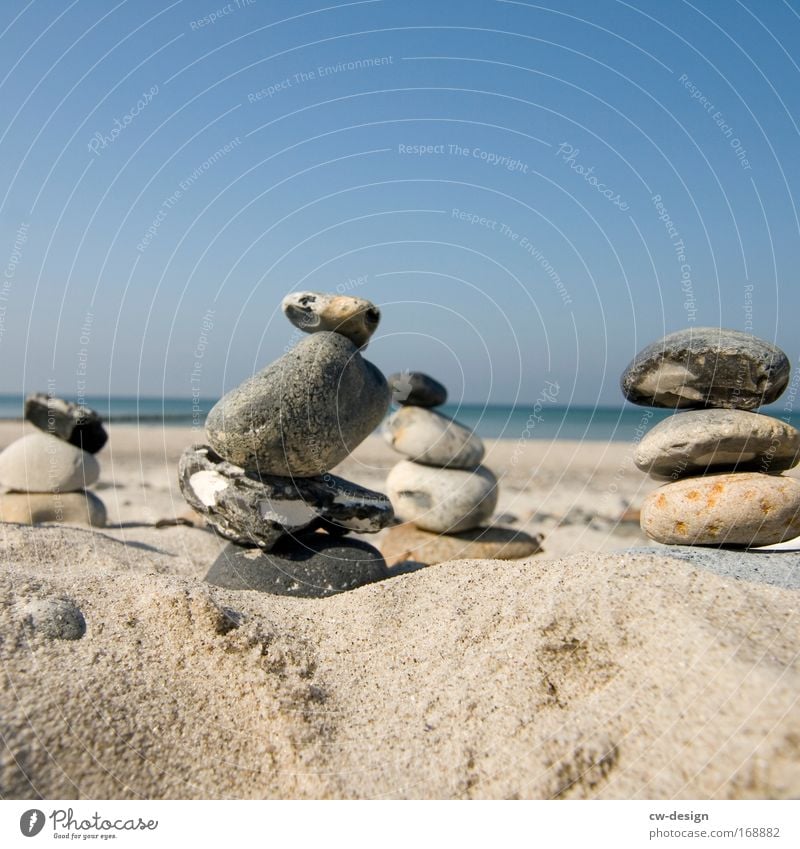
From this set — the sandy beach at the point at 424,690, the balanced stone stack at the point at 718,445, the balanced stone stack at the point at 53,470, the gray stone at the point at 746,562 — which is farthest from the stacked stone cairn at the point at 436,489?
the balanced stone stack at the point at 53,470

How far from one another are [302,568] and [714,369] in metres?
3.52

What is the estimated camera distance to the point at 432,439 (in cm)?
815

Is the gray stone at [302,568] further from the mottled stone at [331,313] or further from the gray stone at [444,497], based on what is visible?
the gray stone at [444,497]

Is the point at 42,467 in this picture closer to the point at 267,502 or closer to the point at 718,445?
the point at 267,502

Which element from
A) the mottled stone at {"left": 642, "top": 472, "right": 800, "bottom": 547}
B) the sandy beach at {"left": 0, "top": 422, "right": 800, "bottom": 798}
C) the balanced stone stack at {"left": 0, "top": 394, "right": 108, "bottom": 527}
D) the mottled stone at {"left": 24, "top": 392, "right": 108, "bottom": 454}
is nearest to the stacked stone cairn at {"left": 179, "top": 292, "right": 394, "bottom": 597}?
the sandy beach at {"left": 0, "top": 422, "right": 800, "bottom": 798}

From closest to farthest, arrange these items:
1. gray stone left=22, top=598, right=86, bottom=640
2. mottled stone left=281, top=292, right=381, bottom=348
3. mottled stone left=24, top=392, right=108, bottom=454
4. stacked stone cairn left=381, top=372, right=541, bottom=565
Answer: gray stone left=22, top=598, right=86, bottom=640 → mottled stone left=281, top=292, right=381, bottom=348 → stacked stone cairn left=381, top=372, right=541, bottom=565 → mottled stone left=24, top=392, right=108, bottom=454

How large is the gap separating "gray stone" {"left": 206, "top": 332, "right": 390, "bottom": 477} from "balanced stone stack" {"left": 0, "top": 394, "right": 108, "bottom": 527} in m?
3.74

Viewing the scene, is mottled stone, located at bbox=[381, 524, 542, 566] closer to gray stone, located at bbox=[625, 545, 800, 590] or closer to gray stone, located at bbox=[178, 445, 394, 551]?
gray stone, located at bbox=[178, 445, 394, 551]

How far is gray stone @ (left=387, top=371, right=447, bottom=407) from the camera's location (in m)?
8.20

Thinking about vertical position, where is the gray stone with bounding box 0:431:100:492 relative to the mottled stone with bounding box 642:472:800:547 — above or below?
below

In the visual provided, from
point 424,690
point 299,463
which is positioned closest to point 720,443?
point 424,690

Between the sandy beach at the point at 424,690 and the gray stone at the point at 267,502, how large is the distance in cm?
114

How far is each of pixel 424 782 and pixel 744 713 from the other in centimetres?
120
